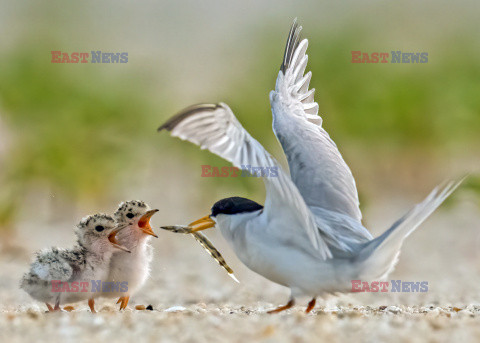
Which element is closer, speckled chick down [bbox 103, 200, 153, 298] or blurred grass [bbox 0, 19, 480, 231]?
speckled chick down [bbox 103, 200, 153, 298]

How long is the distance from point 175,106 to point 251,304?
20.4ft

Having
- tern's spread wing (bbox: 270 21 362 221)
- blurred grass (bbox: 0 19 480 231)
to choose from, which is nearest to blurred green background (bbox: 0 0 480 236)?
blurred grass (bbox: 0 19 480 231)

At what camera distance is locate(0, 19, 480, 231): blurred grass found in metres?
8.37

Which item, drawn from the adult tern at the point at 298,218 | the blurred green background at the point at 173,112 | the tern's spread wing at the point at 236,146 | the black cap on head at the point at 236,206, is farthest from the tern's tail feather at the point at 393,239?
the blurred green background at the point at 173,112

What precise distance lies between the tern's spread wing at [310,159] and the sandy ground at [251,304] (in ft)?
2.23

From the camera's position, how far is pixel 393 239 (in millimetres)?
3625

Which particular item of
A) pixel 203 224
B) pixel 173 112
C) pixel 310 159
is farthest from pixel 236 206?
pixel 173 112

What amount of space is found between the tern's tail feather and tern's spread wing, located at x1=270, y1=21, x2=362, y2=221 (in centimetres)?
61

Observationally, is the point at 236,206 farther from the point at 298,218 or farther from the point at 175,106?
the point at 175,106

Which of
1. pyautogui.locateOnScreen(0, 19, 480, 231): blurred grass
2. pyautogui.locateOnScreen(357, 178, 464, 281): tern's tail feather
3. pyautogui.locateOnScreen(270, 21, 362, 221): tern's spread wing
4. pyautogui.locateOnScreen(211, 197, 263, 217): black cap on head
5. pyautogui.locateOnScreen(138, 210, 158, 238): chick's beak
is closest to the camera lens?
pyautogui.locateOnScreen(357, 178, 464, 281): tern's tail feather

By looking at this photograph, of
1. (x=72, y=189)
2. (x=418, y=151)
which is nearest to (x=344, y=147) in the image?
(x=418, y=151)

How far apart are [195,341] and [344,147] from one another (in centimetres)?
690

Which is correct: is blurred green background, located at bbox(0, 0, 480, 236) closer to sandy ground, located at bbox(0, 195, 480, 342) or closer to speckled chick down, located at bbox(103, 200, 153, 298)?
sandy ground, located at bbox(0, 195, 480, 342)

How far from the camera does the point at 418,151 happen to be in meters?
9.89
